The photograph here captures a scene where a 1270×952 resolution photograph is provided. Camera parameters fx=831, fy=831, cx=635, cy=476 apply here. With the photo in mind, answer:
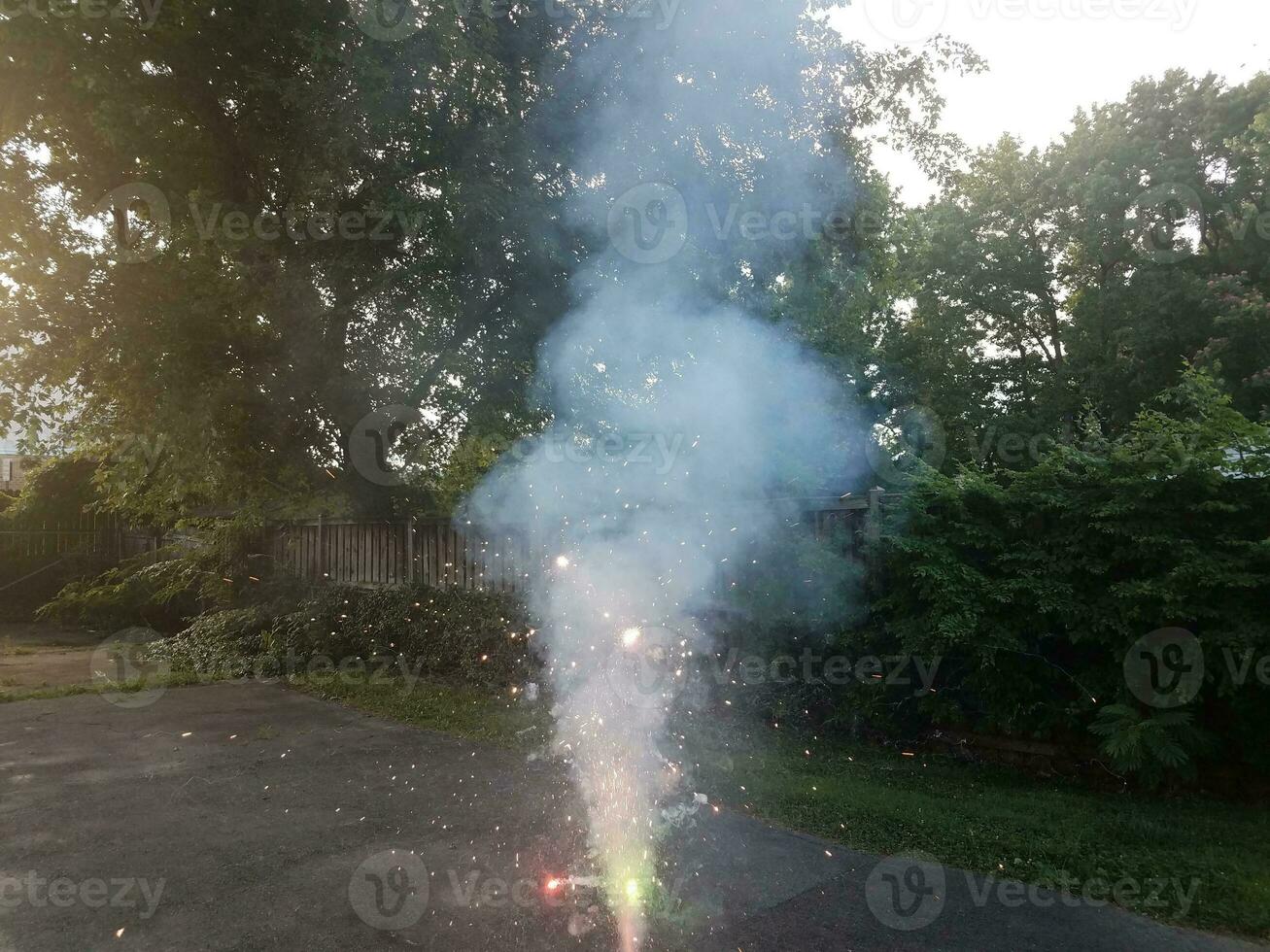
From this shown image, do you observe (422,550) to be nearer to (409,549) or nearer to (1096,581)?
(409,549)

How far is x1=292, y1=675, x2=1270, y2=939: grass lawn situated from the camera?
3979mm

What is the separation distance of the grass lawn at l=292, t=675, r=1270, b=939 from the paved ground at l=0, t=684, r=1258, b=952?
0.24m

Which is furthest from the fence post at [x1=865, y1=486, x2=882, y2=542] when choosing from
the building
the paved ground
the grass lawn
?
the building

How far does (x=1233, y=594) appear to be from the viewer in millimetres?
4973

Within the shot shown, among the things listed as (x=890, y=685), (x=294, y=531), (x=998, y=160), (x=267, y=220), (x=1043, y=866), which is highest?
(x=998, y=160)

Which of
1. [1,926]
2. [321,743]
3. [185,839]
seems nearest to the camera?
[1,926]

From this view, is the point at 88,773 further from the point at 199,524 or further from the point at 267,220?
the point at 199,524

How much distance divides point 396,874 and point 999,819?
3.40 meters

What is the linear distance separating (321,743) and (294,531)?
6533mm

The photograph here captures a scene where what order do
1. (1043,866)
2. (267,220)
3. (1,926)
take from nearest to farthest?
(1,926) → (1043,866) → (267,220)

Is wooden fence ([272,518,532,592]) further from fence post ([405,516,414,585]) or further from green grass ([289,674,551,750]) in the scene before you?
green grass ([289,674,551,750])

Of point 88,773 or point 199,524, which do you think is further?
point 199,524

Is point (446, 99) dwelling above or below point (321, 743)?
above

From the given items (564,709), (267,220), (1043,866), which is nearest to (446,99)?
(267,220)
